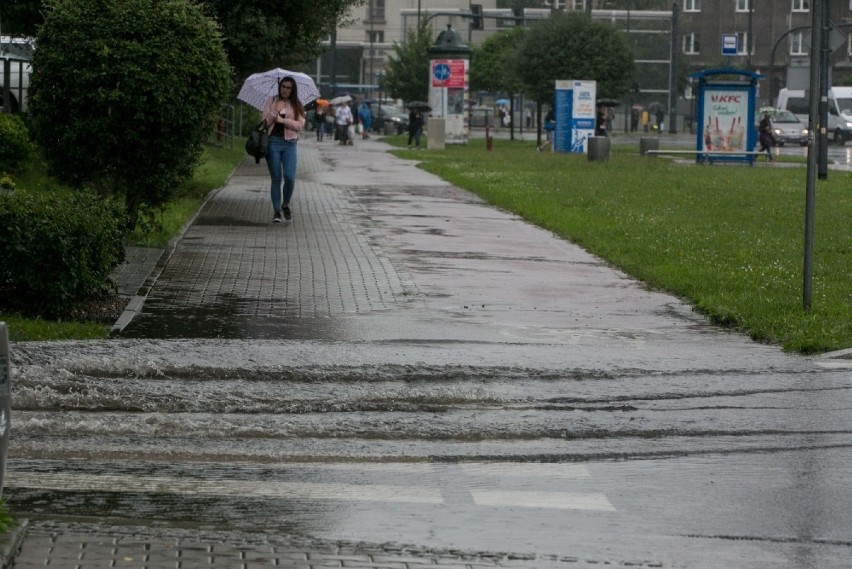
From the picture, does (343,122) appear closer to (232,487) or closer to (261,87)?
(261,87)

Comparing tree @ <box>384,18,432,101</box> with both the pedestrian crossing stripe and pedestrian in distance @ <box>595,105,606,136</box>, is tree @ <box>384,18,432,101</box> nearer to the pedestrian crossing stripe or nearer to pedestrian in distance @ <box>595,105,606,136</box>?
pedestrian in distance @ <box>595,105,606,136</box>

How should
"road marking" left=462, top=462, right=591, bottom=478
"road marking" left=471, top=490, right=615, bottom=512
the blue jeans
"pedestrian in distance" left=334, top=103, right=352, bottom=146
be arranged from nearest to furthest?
"road marking" left=471, top=490, right=615, bottom=512, "road marking" left=462, top=462, right=591, bottom=478, the blue jeans, "pedestrian in distance" left=334, top=103, right=352, bottom=146


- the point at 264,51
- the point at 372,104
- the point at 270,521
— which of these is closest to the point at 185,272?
the point at 270,521

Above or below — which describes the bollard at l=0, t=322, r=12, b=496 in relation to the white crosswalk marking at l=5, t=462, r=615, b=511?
above

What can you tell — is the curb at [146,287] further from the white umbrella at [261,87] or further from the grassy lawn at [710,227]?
the grassy lawn at [710,227]

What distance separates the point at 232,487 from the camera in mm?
6453

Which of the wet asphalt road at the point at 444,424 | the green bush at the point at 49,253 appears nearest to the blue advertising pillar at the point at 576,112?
the wet asphalt road at the point at 444,424

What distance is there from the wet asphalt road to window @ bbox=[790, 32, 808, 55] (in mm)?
88136

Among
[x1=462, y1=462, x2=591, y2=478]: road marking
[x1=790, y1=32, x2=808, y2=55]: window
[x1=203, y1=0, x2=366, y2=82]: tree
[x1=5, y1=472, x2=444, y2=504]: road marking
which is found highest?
[x1=790, y1=32, x2=808, y2=55]: window

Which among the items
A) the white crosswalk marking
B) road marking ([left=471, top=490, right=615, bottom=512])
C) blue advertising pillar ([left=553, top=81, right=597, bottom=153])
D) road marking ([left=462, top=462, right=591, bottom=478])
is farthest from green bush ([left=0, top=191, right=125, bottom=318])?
blue advertising pillar ([left=553, top=81, right=597, bottom=153])

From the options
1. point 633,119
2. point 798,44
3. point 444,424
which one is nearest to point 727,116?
point 444,424

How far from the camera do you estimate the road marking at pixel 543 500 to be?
622 cm

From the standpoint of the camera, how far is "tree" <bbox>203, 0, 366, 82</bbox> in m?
23.3

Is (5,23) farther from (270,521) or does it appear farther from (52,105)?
(270,521)
